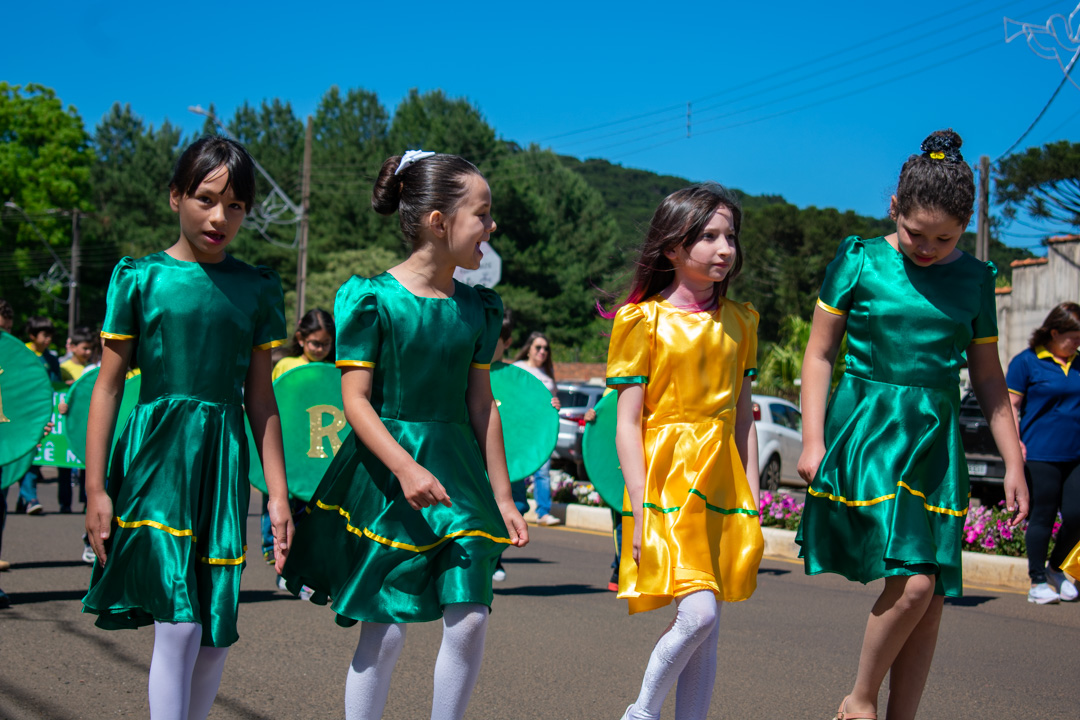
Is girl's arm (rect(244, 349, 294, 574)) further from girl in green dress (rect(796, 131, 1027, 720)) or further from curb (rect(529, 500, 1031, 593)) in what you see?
curb (rect(529, 500, 1031, 593))

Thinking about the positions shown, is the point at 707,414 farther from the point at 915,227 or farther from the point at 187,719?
the point at 187,719

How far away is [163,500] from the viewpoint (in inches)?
108

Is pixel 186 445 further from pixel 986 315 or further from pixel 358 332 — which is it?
pixel 986 315

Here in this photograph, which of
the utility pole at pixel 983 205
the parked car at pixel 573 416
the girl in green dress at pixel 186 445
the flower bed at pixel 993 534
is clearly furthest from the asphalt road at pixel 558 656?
the utility pole at pixel 983 205

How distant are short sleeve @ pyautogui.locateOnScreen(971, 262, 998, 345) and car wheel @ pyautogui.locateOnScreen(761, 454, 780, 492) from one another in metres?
12.7

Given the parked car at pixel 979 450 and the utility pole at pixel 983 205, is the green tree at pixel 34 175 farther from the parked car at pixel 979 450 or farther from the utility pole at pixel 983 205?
the parked car at pixel 979 450

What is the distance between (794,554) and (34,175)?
45.6 metres

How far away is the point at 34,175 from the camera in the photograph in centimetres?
4606

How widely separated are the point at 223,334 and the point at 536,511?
8.29 meters

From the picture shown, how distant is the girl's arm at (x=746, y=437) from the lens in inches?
128

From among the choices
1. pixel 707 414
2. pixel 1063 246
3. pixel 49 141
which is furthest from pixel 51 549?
pixel 49 141

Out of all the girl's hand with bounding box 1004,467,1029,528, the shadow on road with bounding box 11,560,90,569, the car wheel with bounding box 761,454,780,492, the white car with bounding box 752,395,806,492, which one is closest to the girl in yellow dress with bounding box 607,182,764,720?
the girl's hand with bounding box 1004,467,1029,528

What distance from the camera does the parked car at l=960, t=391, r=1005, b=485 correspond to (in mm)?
11984

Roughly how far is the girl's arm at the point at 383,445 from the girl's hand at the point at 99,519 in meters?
0.68
